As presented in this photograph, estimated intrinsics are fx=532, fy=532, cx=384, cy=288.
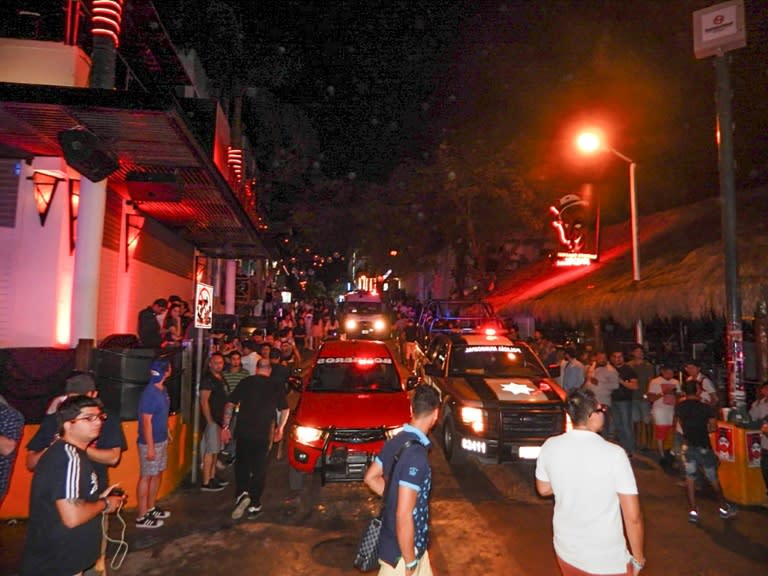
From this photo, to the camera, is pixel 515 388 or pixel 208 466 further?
pixel 515 388

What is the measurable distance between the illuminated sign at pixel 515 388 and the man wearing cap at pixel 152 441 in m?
5.12

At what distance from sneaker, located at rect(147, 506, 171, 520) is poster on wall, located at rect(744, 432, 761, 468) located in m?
7.53

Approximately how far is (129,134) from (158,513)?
472 cm

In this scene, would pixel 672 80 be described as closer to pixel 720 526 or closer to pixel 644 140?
pixel 644 140

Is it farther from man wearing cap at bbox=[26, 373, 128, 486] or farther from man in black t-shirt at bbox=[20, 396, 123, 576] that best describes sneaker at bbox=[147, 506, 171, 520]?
man in black t-shirt at bbox=[20, 396, 123, 576]

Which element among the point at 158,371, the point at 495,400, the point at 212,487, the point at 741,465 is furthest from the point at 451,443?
the point at 158,371

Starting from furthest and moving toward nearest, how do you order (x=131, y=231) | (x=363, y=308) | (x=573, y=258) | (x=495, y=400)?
1. (x=363, y=308)
2. (x=573, y=258)
3. (x=131, y=231)
4. (x=495, y=400)

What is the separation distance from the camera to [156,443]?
6109mm

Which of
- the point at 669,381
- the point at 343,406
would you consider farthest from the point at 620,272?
the point at 343,406

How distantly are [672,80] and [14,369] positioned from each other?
21.0m

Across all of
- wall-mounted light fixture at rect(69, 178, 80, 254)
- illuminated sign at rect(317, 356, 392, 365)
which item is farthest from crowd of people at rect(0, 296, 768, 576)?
wall-mounted light fixture at rect(69, 178, 80, 254)

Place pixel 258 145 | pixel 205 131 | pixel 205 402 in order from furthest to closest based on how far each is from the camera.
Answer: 1. pixel 258 145
2. pixel 205 131
3. pixel 205 402

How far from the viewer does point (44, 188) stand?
8289 millimetres

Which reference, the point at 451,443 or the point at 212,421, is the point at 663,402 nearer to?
the point at 451,443
